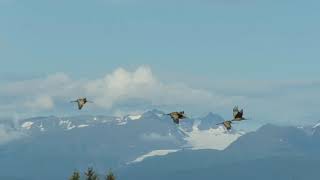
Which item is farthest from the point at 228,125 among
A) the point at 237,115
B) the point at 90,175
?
the point at 90,175

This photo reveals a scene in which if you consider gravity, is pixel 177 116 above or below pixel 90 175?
below

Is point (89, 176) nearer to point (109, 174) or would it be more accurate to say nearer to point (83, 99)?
point (109, 174)

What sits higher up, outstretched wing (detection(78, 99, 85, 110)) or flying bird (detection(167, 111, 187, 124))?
outstretched wing (detection(78, 99, 85, 110))

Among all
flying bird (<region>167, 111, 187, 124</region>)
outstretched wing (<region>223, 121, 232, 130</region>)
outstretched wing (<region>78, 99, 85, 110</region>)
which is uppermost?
outstretched wing (<region>78, 99, 85, 110</region>)

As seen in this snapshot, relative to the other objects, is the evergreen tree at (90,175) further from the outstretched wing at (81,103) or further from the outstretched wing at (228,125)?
the outstretched wing at (228,125)

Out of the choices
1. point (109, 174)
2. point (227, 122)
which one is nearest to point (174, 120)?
point (227, 122)

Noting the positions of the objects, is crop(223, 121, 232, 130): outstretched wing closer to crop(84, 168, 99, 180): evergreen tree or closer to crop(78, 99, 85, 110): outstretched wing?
crop(78, 99, 85, 110): outstretched wing

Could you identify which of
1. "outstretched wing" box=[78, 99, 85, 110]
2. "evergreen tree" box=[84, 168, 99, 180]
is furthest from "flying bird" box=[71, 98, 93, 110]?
"evergreen tree" box=[84, 168, 99, 180]

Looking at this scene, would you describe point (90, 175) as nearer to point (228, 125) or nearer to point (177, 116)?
point (177, 116)

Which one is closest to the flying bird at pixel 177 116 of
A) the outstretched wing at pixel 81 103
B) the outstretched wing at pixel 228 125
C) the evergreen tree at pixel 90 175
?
the outstretched wing at pixel 228 125

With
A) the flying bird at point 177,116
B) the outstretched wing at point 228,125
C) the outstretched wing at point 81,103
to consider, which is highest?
the outstretched wing at point 81,103

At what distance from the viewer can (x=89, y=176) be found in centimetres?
6569

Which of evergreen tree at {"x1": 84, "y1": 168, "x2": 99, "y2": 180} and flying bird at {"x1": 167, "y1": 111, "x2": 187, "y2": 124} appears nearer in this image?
flying bird at {"x1": 167, "y1": 111, "x2": 187, "y2": 124}

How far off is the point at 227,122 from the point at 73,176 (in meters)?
39.8
